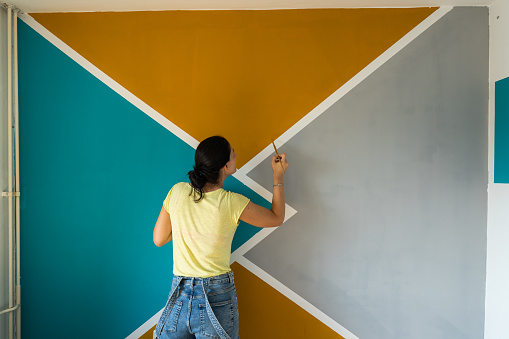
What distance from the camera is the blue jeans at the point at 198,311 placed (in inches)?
53.2

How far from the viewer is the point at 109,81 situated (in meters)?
1.85

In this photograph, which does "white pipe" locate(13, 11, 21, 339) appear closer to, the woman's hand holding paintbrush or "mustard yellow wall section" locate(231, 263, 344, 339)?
"mustard yellow wall section" locate(231, 263, 344, 339)

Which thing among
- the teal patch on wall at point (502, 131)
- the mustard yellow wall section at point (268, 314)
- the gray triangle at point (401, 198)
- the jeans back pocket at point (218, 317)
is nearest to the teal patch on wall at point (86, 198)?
the mustard yellow wall section at point (268, 314)

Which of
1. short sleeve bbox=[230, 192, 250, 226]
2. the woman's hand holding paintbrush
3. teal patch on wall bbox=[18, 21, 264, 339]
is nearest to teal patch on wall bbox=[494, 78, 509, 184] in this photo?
the woman's hand holding paintbrush

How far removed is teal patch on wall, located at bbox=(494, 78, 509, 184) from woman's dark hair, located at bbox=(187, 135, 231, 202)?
4.53 ft

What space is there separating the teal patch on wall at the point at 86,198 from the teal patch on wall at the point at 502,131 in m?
1.59

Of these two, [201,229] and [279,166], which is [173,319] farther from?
[279,166]

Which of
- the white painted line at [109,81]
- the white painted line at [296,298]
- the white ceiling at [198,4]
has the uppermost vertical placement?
the white ceiling at [198,4]

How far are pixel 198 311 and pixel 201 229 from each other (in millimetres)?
330

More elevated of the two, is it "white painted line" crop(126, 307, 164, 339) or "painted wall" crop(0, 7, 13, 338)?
"painted wall" crop(0, 7, 13, 338)

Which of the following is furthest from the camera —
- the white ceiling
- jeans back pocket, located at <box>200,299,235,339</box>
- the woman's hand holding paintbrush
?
the white ceiling

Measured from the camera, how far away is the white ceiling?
68.7 inches

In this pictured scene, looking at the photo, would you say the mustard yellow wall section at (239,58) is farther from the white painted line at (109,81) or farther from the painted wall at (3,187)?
the painted wall at (3,187)

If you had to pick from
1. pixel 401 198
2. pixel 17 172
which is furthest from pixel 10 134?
pixel 401 198
